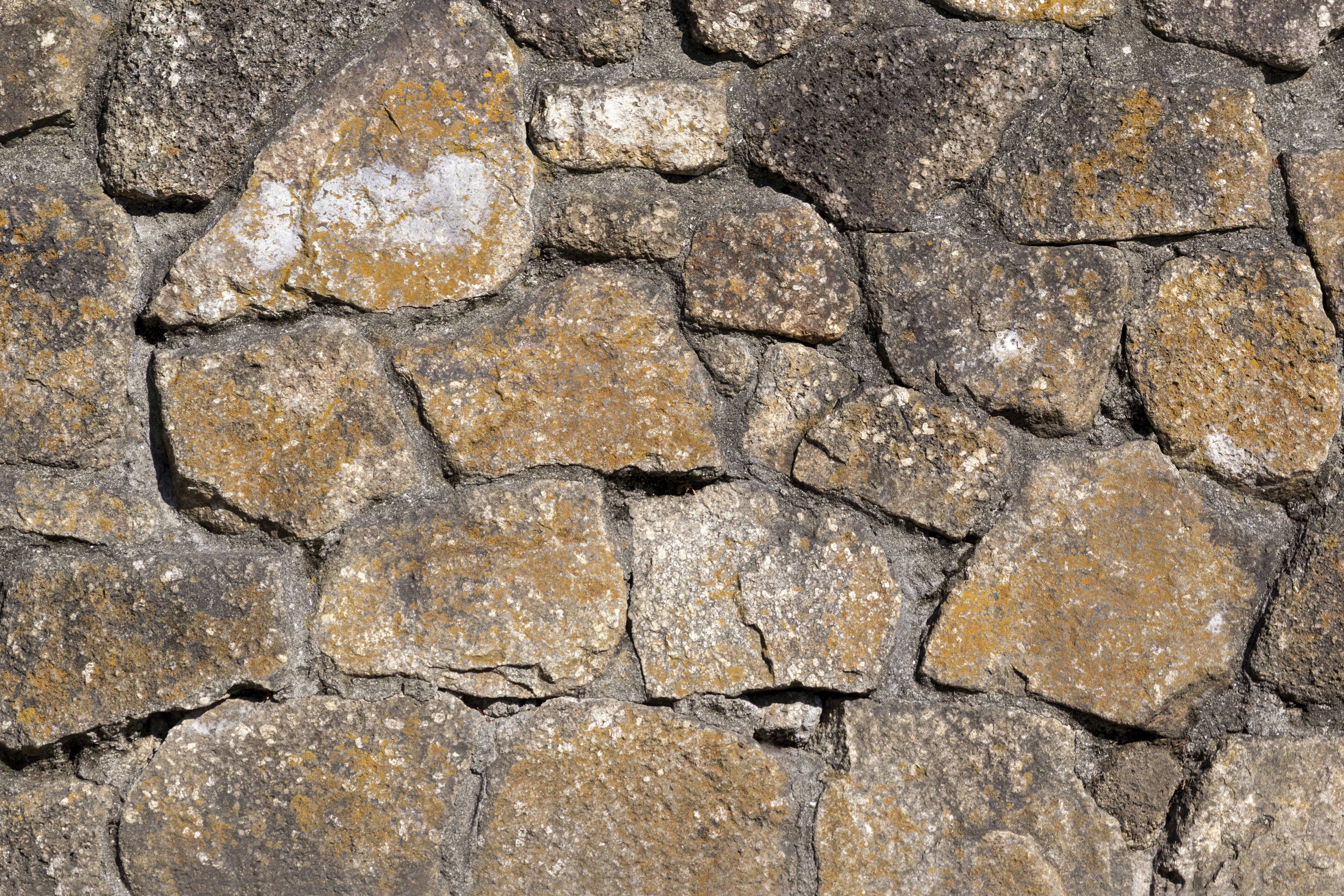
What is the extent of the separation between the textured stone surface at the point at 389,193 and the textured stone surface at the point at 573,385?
0.27 feet

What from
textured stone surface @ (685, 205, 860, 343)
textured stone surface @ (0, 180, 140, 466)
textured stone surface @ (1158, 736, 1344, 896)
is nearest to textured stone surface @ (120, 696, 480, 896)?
textured stone surface @ (0, 180, 140, 466)

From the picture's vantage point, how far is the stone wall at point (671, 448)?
4.54 feet

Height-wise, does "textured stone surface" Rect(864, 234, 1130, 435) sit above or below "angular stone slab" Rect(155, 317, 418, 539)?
above

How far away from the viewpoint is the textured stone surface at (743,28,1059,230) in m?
1.44

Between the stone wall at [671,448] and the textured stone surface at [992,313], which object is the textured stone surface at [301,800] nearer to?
the stone wall at [671,448]

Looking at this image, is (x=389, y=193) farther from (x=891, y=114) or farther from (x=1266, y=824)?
(x=1266, y=824)

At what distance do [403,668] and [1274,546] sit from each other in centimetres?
123

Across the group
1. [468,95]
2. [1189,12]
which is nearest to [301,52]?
[468,95]

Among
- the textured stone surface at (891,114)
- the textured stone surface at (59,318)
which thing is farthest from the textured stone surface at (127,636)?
the textured stone surface at (891,114)

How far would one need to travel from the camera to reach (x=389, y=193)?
140cm

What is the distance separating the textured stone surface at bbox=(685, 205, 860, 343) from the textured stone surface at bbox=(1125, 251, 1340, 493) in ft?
1.52

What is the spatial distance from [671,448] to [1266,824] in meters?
1.00

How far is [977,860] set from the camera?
147 centimetres

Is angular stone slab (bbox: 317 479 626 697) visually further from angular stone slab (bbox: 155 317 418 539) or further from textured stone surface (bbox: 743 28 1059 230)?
textured stone surface (bbox: 743 28 1059 230)
